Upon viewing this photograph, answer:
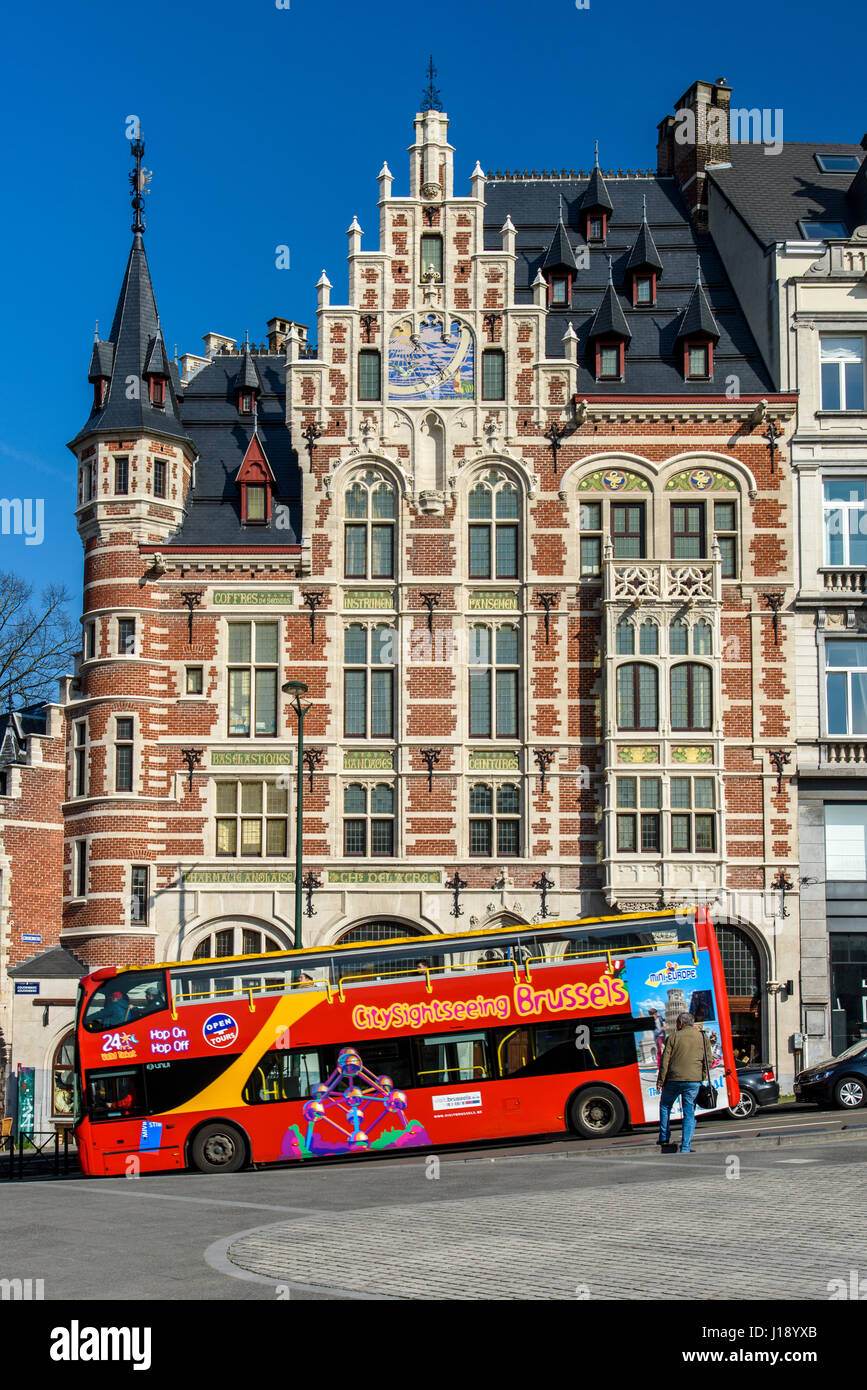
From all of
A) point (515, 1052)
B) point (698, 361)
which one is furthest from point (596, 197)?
point (515, 1052)

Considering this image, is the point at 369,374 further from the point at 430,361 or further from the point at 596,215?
the point at 596,215

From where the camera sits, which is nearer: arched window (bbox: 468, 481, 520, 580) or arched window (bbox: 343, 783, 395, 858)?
arched window (bbox: 343, 783, 395, 858)

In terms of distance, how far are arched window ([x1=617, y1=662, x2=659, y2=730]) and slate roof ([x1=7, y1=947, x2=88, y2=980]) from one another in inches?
538

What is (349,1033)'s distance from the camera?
25250 mm

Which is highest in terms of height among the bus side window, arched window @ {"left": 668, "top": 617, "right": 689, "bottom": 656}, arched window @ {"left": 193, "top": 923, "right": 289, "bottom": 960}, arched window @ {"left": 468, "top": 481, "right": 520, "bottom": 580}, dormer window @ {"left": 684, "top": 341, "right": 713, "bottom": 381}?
dormer window @ {"left": 684, "top": 341, "right": 713, "bottom": 381}

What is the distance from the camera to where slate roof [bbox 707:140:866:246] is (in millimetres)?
42250

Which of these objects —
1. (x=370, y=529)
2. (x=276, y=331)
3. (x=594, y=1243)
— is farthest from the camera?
(x=276, y=331)

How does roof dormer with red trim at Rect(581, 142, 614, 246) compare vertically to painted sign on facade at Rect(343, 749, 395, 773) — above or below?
above

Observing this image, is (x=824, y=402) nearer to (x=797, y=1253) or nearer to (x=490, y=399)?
(x=490, y=399)

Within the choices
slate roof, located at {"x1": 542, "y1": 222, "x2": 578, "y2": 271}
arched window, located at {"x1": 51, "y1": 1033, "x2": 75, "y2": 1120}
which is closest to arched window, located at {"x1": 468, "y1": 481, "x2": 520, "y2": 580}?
slate roof, located at {"x1": 542, "y1": 222, "x2": 578, "y2": 271}

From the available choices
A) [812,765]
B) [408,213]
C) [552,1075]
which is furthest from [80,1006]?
[408,213]

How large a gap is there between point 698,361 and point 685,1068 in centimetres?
2472

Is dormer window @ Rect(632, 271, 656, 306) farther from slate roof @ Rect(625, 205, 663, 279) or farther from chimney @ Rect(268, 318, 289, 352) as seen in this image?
chimney @ Rect(268, 318, 289, 352)

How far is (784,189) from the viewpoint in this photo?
4412cm
